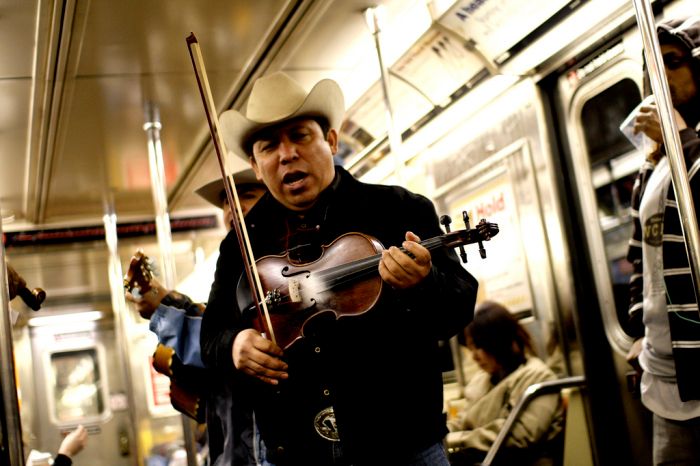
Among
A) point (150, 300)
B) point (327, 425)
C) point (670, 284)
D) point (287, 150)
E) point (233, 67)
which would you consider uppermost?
point (233, 67)

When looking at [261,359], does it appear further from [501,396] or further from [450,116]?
[450,116]

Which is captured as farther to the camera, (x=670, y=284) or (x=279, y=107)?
(x=670, y=284)

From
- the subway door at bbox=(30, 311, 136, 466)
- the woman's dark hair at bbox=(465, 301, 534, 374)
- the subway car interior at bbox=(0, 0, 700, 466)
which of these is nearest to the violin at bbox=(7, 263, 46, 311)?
the subway car interior at bbox=(0, 0, 700, 466)

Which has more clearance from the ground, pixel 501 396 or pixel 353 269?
pixel 353 269

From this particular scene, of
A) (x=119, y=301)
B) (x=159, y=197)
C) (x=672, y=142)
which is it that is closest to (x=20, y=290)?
(x=672, y=142)

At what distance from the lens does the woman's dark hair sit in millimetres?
5230

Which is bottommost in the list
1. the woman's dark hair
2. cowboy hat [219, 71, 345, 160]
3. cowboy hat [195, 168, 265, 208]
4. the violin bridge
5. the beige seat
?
the beige seat

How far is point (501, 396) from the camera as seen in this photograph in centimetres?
524

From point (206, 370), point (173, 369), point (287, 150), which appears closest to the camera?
point (287, 150)

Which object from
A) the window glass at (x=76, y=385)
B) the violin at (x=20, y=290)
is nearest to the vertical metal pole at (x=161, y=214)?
the violin at (x=20, y=290)

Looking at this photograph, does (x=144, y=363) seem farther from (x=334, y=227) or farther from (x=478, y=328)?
(x=334, y=227)

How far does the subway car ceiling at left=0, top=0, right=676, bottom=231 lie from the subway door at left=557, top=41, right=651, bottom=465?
0.20 metres

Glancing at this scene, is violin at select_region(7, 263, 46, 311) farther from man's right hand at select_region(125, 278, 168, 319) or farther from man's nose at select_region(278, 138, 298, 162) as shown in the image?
man's nose at select_region(278, 138, 298, 162)

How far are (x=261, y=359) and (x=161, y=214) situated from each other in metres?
3.72
